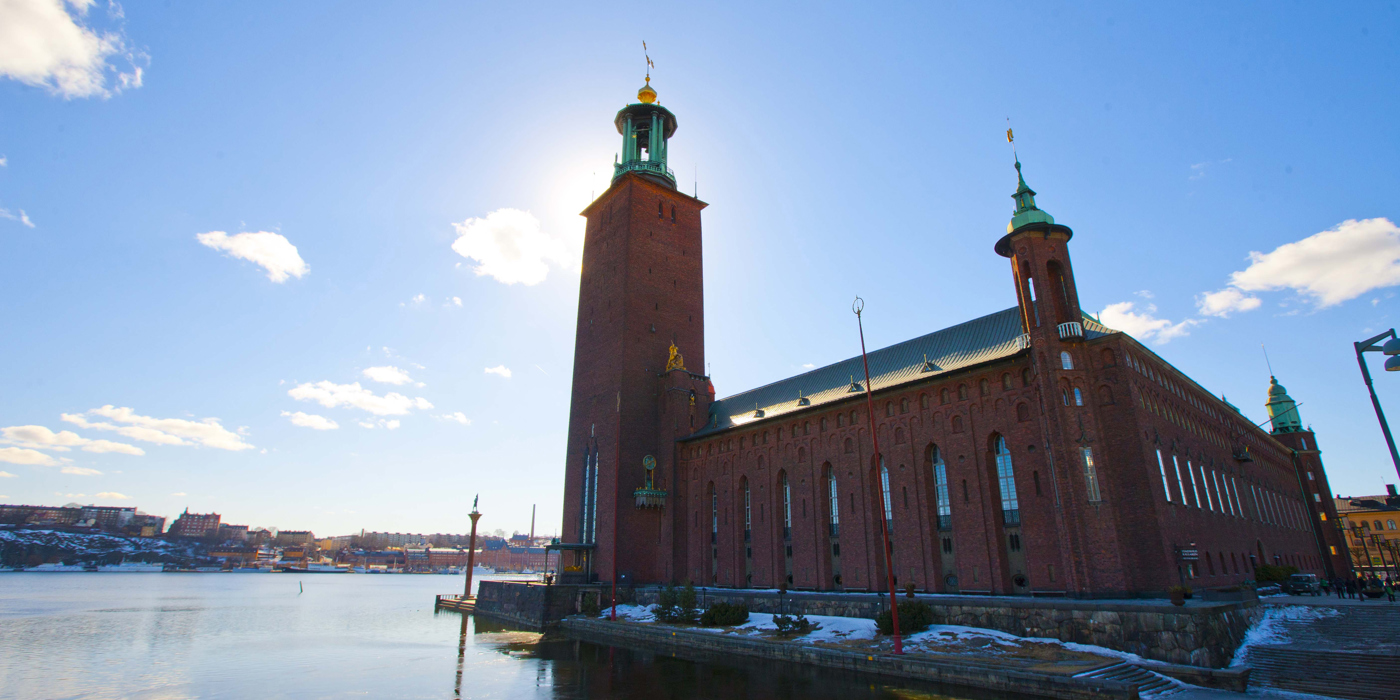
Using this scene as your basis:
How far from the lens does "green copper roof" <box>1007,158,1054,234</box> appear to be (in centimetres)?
3441

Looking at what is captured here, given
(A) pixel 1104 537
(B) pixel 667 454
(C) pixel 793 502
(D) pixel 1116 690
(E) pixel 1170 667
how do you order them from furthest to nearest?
1. (B) pixel 667 454
2. (C) pixel 793 502
3. (A) pixel 1104 537
4. (E) pixel 1170 667
5. (D) pixel 1116 690

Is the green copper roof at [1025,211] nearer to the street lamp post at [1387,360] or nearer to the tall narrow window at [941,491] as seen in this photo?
the tall narrow window at [941,491]

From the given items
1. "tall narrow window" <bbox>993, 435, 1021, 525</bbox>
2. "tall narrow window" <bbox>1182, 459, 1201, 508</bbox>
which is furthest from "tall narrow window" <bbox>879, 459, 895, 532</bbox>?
"tall narrow window" <bbox>1182, 459, 1201, 508</bbox>

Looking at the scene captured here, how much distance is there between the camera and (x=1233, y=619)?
24.1 meters

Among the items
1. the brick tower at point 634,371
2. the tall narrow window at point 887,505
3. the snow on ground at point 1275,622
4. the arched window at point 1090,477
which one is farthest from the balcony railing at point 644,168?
the snow on ground at point 1275,622

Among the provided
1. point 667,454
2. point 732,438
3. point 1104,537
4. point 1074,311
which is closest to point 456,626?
point 667,454

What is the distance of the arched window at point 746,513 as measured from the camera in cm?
4659

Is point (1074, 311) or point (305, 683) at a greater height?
point (1074, 311)

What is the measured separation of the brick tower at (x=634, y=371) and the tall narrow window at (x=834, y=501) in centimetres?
1417

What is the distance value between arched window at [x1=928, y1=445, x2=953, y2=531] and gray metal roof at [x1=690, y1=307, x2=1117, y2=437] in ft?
14.8

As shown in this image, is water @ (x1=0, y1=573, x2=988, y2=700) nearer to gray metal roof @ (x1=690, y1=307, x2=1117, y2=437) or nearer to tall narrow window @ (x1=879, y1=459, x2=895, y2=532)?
tall narrow window @ (x1=879, y1=459, x2=895, y2=532)

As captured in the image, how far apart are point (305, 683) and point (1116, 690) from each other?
27.3 m

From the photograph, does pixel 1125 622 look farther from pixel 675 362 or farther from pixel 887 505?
pixel 675 362

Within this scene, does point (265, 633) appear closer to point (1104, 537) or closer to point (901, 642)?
point (901, 642)
